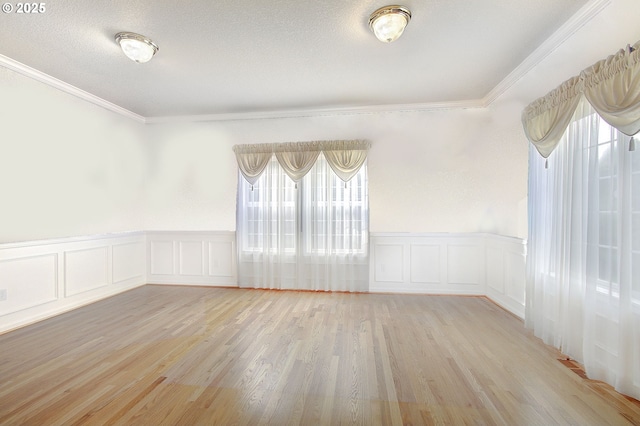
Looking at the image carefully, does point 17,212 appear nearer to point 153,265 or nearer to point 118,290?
point 118,290

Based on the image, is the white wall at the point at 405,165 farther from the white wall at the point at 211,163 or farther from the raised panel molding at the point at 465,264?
the raised panel molding at the point at 465,264

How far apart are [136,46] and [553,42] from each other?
3.82 m

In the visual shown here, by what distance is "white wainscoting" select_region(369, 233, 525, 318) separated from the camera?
163 inches

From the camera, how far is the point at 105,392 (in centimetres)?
195

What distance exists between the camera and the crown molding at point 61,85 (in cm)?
302

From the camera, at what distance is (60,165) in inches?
141

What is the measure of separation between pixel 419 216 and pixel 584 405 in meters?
2.80

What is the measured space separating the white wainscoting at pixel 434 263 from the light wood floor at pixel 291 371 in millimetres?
740

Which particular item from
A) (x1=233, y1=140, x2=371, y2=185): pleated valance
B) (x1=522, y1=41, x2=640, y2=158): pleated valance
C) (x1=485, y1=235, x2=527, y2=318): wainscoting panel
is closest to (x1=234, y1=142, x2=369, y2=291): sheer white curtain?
(x1=233, y1=140, x2=371, y2=185): pleated valance

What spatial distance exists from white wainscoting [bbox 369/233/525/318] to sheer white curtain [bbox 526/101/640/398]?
1.32m

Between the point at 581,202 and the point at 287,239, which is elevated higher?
the point at 581,202

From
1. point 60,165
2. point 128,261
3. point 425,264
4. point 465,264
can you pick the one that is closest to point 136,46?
point 60,165

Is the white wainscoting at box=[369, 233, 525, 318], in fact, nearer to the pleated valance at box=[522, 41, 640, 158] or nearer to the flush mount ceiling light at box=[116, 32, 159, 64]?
the pleated valance at box=[522, 41, 640, 158]

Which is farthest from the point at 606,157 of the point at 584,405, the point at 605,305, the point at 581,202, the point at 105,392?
the point at 105,392
